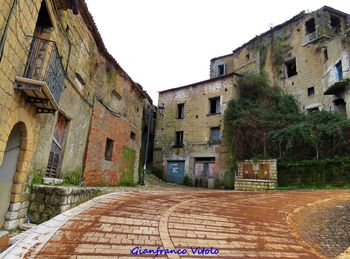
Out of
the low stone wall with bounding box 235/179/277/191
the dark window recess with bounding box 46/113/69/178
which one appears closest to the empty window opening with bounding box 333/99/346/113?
the low stone wall with bounding box 235/179/277/191

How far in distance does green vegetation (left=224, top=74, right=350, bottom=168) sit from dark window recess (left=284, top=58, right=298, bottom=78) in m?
2.97

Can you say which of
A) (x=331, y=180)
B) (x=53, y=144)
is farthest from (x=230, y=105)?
(x=53, y=144)

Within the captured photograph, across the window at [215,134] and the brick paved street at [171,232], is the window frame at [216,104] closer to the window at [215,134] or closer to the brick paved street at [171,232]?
the window at [215,134]

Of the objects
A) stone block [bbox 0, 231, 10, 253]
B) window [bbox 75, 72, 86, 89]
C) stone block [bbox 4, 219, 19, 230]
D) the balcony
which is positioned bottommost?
stone block [bbox 0, 231, 10, 253]

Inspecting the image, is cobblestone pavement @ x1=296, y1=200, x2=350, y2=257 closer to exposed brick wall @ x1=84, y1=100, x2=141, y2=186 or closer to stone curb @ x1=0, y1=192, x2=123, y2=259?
stone curb @ x1=0, y1=192, x2=123, y2=259

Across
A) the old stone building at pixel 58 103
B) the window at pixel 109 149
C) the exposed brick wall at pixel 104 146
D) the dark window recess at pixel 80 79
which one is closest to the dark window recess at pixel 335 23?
the old stone building at pixel 58 103

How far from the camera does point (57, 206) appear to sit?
5.36m

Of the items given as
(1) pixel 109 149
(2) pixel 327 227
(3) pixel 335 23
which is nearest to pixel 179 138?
(1) pixel 109 149

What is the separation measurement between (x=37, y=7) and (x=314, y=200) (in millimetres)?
10149

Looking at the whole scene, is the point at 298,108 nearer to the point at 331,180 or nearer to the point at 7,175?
the point at 331,180

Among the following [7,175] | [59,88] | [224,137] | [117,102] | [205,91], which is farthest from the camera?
[205,91]

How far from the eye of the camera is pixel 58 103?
6969mm

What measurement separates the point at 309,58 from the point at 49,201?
22.2m

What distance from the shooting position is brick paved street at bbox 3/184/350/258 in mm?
3723
